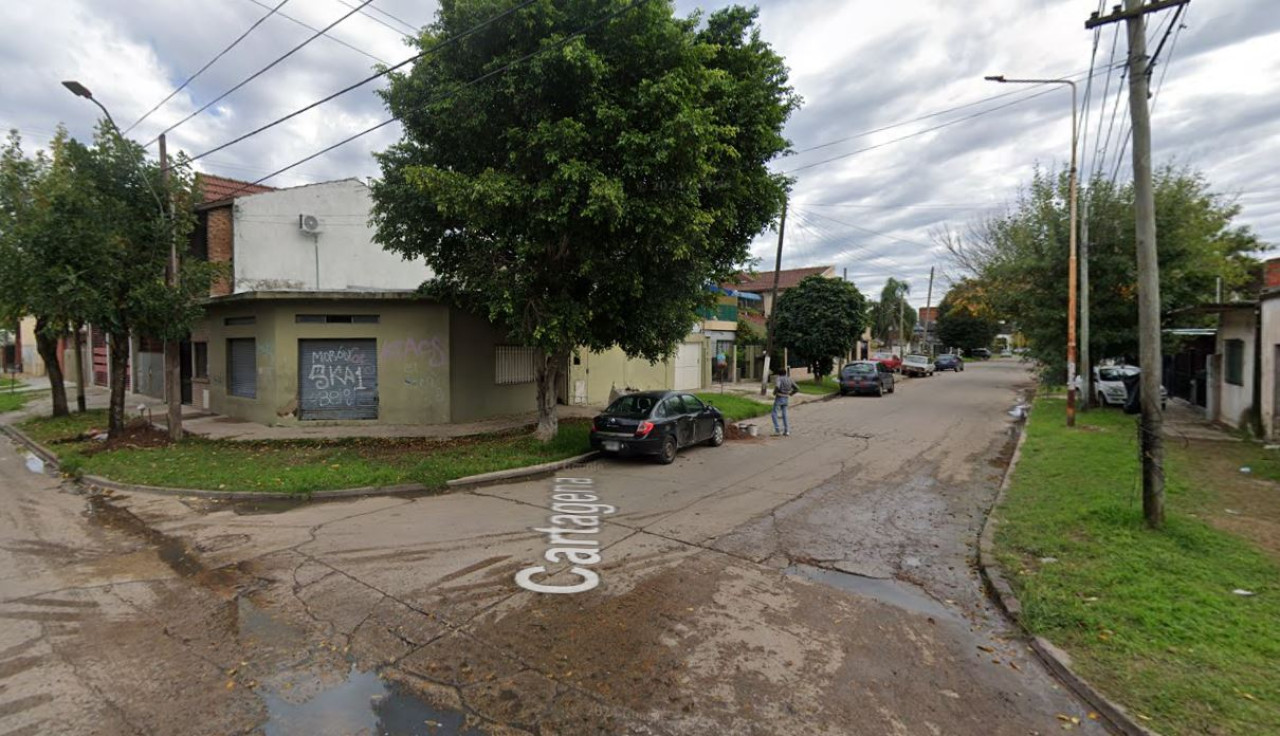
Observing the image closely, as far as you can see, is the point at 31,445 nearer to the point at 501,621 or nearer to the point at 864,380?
the point at 501,621

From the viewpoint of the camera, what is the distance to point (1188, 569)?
5.23 m

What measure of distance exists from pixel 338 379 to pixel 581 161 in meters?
9.51

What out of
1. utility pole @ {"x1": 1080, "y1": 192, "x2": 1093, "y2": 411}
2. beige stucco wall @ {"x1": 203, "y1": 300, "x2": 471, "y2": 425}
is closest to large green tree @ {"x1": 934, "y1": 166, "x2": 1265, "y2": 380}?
utility pole @ {"x1": 1080, "y1": 192, "x2": 1093, "y2": 411}

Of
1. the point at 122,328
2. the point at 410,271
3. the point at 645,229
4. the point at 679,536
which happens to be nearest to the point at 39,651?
the point at 679,536

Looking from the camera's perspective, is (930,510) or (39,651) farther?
(930,510)

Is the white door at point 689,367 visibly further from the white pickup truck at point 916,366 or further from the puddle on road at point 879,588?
the white pickup truck at point 916,366

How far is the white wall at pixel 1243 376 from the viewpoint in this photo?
42.6 feet

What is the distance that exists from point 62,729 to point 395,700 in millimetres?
1672

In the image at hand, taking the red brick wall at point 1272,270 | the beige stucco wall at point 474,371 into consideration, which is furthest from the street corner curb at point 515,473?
the red brick wall at point 1272,270

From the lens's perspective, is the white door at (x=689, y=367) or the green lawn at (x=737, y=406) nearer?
the green lawn at (x=737, y=406)

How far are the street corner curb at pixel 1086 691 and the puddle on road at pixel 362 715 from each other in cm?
357

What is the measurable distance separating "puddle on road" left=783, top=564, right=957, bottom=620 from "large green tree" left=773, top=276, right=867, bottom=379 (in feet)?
67.8

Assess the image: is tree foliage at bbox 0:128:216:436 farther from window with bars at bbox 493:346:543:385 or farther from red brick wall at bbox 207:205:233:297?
window with bars at bbox 493:346:543:385

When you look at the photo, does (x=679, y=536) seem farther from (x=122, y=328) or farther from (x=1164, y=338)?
(x=1164, y=338)
